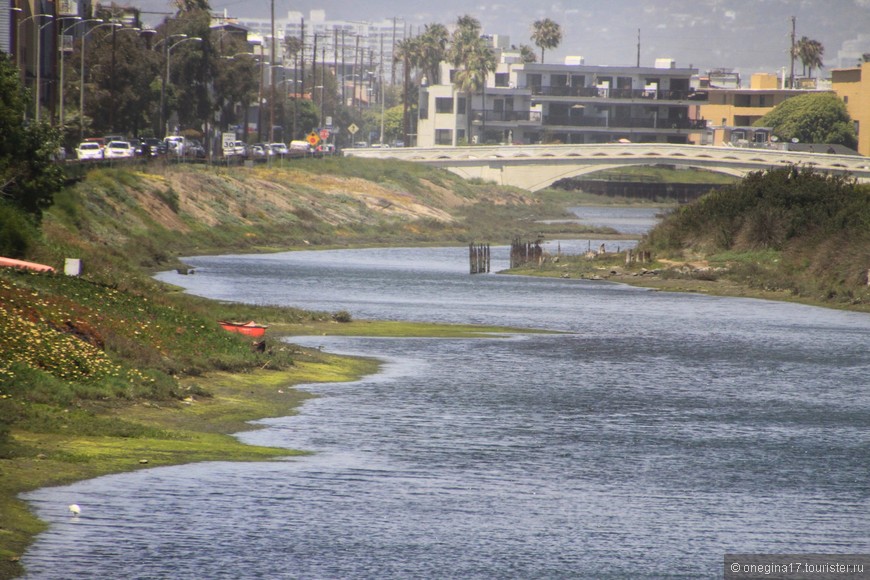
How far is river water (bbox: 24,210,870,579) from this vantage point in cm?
2333

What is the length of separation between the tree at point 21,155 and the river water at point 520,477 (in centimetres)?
1459

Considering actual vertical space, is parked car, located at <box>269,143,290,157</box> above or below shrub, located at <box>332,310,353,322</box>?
above

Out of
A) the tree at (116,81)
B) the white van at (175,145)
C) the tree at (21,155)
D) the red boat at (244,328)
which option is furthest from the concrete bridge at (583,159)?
the red boat at (244,328)

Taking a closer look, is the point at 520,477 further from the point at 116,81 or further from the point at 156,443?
the point at 116,81

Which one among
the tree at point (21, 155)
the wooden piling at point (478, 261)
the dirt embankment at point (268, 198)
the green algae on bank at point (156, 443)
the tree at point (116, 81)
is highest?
the tree at point (116, 81)

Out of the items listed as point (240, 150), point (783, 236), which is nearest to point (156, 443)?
point (783, 236)

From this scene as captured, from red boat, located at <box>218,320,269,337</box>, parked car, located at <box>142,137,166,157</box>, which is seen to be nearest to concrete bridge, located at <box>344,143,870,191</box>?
parked car, located at <box>142,137,166,157</box>

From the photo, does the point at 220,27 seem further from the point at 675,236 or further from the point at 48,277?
the point at 48,277

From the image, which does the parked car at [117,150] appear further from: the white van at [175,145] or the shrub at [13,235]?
the shrub at [13,235]

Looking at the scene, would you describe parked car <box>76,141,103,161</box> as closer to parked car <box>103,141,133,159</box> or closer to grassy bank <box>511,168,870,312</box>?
parked car <box>103,141,133,159</box>

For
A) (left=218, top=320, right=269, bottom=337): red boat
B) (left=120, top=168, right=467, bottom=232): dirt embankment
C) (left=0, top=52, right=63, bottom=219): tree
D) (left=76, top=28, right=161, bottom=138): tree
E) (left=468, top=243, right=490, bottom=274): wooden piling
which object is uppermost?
(left=76, top=28, right=161, bottom=138): tree

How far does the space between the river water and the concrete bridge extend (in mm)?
105119

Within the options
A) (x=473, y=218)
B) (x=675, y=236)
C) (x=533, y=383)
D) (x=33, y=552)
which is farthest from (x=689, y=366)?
(x=473, y=218)

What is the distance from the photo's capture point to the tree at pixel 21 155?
58375 millimetres
